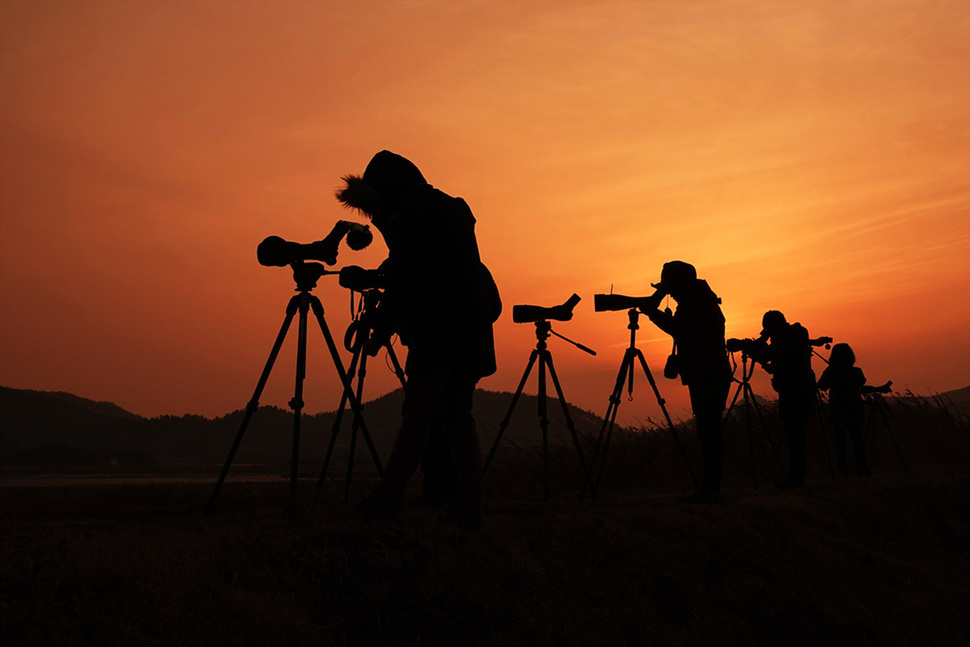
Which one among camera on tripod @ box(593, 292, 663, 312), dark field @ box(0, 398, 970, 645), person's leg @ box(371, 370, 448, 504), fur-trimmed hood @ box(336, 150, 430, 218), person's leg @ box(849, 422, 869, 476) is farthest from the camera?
person's leg @ box(849, 422, 869, 476)

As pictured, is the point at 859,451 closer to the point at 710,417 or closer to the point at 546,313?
the point at 710,417

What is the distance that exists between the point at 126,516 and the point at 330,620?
3.09 meters

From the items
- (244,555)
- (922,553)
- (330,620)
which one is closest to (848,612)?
(922,553)

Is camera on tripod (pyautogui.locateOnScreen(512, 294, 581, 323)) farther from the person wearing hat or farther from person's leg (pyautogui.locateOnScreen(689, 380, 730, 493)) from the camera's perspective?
the person wearing hat

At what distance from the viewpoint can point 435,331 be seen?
5.12 meters

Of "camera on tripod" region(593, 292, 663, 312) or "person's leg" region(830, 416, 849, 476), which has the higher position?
"camera on tripod" region(593, 292, 663, 312)

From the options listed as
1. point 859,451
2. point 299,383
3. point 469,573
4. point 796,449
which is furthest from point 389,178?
point 859,451

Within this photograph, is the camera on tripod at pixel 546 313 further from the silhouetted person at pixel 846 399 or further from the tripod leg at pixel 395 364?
the silhouetted person at pixel 846 399

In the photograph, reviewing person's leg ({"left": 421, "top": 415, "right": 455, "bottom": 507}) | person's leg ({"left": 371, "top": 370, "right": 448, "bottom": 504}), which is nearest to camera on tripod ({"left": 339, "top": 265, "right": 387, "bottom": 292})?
person's leg ({"left": 371, "top": 370, "right": 448, "bottom": 504})

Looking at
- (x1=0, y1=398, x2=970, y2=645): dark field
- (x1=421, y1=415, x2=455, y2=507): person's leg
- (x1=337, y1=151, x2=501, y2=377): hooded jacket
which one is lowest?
(x1=0, y1=398, x2=970, y2=645): dark field

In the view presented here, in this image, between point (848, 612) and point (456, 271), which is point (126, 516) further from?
point (848, 612)

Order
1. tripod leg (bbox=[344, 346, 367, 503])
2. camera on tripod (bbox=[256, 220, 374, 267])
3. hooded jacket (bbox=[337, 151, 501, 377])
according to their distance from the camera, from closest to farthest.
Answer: hooded jacket (bbox=[337, 151, 501, 377]) < camera on tripod (bbox=[256, 220, 374, 267]) < tripod leg (bbox=[344, 346, 367, 503])

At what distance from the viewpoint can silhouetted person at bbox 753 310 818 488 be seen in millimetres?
10513

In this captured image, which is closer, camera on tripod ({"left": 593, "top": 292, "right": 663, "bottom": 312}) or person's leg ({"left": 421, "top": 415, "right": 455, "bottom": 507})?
person's leg ({"left": 421, "top": 415, "right": 455, "bottom": 507})
